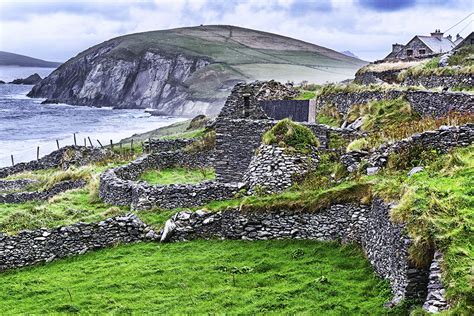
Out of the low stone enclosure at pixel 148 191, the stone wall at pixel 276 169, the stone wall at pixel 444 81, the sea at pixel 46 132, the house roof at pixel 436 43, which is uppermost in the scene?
the house roof at pixel 436 43

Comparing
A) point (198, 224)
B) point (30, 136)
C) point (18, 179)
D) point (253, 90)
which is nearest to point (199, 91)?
point (30, 136)

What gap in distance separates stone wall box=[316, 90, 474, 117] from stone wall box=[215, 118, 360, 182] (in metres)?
5.39

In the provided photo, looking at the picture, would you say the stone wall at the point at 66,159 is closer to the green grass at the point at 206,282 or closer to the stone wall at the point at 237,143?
the stone wall at the point at 237,143

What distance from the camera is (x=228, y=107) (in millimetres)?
29766

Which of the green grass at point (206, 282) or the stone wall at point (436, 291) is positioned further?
the green grass at point (206, 282)

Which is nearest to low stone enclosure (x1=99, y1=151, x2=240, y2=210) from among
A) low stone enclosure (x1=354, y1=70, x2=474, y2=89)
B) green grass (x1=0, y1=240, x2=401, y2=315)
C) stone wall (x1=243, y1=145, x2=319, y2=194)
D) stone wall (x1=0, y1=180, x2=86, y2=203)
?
stone wall (x1=243, y1=145, x2=319, y2=194)

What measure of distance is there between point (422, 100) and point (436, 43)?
51.9 metres

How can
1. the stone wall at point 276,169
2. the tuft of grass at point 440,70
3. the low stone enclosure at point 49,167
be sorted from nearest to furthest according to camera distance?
1. the stone wall at point 276,169
2. the low stone enclosure at point 49,167
3. the tuft of grass at point 440,70

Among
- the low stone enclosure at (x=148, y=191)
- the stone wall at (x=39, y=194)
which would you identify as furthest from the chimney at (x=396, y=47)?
the stone wall at (x=39, y=194)

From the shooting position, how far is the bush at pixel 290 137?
2247 cm

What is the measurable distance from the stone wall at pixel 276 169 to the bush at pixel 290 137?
36 centimetres

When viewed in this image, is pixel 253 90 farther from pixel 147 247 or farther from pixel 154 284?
pixel 154 284

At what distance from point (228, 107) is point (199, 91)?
14692 centimetres

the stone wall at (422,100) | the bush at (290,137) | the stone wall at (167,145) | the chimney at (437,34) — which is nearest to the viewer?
the bush at (290,137)
